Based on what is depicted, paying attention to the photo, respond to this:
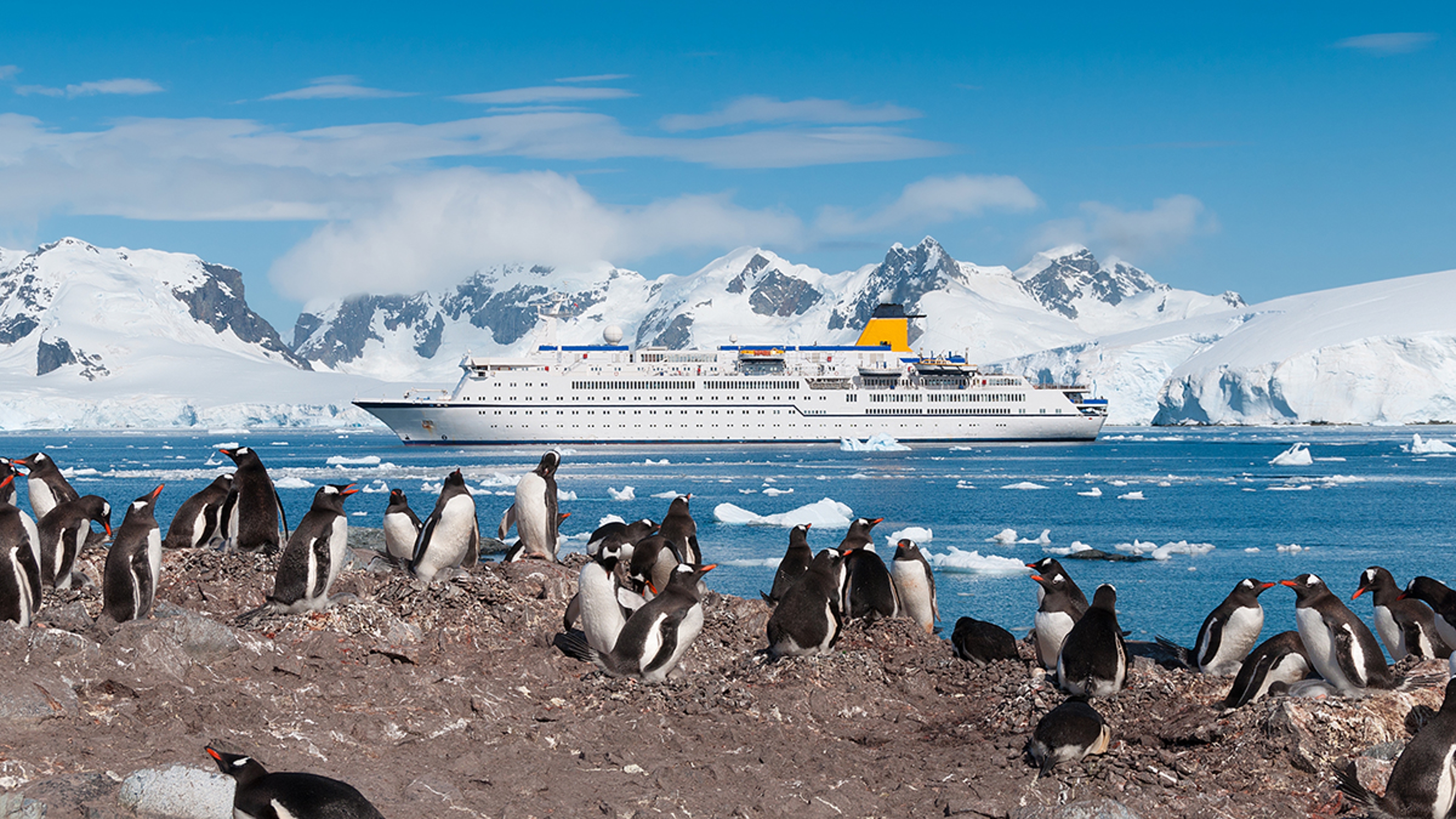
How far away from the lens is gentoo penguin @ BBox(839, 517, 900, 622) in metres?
9.82

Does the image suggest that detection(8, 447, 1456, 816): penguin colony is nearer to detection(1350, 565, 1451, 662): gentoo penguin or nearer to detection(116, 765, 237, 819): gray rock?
detection(1350, 565, 1451, 662): gentoo penguin

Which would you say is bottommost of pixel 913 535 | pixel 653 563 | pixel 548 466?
pixel 913 535

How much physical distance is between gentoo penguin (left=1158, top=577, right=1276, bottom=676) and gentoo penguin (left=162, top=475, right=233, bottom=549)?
27.3 ft

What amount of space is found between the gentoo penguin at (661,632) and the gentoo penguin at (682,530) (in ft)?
8.96

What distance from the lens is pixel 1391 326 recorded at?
100750mm

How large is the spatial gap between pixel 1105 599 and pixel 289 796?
15.9 ft

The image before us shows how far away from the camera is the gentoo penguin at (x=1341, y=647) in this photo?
7.00 meters

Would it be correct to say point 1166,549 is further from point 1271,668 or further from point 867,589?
point 1271,668

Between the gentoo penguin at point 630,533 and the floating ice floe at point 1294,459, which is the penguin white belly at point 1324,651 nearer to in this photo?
the gentoo penguin at point 630,533

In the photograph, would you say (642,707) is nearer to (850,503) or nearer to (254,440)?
(850,503)

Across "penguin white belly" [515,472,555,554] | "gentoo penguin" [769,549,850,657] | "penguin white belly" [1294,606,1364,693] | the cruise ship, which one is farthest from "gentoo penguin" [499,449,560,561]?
the cruise ship

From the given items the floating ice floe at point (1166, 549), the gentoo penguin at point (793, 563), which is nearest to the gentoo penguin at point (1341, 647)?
the gentoo penguin at point (793, 563)

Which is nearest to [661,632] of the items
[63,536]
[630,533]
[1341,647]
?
[630,533]

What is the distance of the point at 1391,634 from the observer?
29.3 ft
